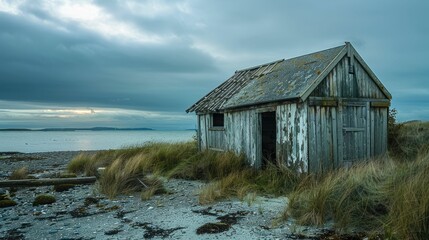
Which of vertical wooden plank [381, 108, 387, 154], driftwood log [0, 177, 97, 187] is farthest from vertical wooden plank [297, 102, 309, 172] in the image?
driftwood log [0, 177, 97, 187]

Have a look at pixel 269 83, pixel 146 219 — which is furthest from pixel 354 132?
pixel 146 219

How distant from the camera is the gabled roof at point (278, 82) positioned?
10750 mm

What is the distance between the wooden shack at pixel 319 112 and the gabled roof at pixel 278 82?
0.03 metres

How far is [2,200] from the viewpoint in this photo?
31.6ft

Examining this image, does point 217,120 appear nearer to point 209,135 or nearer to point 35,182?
point 209,135

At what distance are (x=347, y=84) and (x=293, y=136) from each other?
2.38 metres

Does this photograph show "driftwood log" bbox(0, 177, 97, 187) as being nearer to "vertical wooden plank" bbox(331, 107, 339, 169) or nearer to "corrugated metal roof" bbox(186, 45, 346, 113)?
"corrugated metal roof" bbox(186, 45, 346, 113)

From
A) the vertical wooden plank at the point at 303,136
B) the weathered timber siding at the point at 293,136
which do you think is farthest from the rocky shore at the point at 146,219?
the weathered timber siding at the point at 293,136

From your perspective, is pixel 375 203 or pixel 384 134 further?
pixel 384 134

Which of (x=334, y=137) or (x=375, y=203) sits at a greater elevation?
(x=334, y=137)

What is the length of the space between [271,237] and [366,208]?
188 centimetres

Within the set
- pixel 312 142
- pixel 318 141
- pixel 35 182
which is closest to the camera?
pixel 312 142

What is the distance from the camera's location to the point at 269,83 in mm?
13102

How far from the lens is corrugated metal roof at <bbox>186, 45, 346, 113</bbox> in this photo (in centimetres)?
1101
